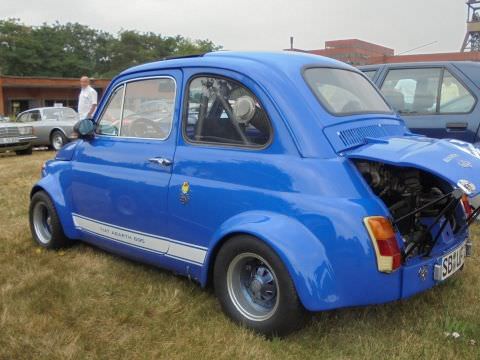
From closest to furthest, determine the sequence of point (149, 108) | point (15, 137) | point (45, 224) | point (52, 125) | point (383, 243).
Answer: point (383, 243)
point (149, 108)
point (45, 224)
point (15, 137)
point (52, 125)

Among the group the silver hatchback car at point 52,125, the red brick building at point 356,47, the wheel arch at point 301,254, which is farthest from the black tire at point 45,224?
the red brick building at point 356,47

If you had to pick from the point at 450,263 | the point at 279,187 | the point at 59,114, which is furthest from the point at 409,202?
the point at 59,114

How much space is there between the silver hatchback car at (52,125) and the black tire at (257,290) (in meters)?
13.4

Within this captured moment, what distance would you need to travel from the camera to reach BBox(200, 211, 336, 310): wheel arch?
9.07 feet

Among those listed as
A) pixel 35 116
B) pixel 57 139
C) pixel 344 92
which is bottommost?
pixel 57 139

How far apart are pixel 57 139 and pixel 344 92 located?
1401 cm

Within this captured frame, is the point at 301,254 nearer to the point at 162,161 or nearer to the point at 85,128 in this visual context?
the point at 162,161

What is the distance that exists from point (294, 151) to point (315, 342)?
3.72 feet

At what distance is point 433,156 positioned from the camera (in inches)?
111

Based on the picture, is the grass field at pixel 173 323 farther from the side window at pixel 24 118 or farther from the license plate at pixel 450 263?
the side window at pixel 24 118

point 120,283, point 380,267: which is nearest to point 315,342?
point 380,267

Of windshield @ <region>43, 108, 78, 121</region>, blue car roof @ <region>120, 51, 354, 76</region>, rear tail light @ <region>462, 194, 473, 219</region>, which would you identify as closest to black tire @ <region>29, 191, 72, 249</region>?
blue car roof @ <region>120, 51, 354, 76</region>

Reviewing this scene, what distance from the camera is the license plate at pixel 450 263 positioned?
311 centimetres

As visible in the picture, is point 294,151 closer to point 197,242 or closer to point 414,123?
point 197,242
